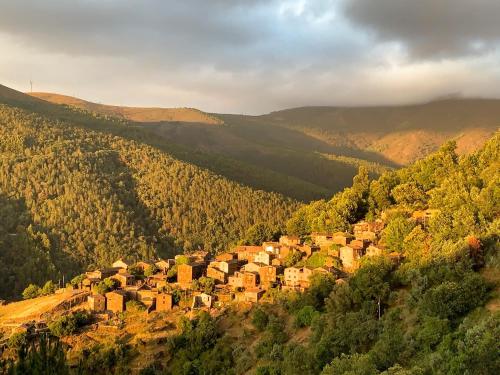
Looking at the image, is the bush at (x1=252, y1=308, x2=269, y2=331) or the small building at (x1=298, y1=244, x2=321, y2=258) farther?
the small building at (x1=298, y1=244, x2=321, y2=258)

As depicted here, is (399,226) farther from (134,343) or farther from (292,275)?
(134,343)

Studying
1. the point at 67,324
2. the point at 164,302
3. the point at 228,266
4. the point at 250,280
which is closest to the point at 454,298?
the point at 250,280

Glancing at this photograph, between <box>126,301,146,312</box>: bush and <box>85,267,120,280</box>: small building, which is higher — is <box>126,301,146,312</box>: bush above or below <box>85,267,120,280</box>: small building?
below

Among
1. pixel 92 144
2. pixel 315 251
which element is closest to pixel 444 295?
pixel 315 251

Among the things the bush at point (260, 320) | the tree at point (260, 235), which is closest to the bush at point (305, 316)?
the bush at point (260, 320)

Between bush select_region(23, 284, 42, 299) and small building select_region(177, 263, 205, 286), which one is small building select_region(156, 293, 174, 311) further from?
bush select_region(23, 284, 42, 299)

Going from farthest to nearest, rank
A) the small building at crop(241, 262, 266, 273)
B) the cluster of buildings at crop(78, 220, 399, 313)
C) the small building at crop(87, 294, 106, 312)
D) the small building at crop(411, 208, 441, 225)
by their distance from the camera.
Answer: the small building at crop(87, 294, 106, 312) → the small building at crop(241, 262, 266, 273) → the small building at crop(411, 208, 441, 225) → the cluster of buildings at crop(78, 220, 399, 313)

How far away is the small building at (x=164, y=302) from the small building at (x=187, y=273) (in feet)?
9.75

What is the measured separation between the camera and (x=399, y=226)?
165 feet

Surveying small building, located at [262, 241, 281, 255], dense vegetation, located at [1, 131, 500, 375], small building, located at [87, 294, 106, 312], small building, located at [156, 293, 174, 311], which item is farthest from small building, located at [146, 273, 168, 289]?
small building, located at [262, 241, 281, 255]

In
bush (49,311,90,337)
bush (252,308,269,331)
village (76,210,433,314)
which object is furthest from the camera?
village (76,210,433,314)

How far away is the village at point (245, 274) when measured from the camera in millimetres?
50156

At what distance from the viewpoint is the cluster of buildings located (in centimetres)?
5041

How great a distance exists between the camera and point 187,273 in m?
55.3
